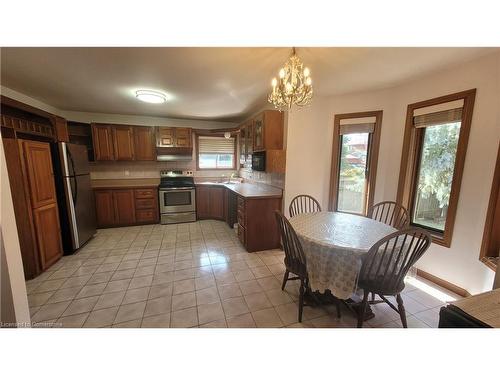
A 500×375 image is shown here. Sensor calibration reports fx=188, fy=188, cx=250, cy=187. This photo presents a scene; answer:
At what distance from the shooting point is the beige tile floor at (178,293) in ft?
5.42

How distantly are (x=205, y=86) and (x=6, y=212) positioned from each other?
2.25 meters

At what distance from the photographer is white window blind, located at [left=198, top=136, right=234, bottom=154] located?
4.71 metres

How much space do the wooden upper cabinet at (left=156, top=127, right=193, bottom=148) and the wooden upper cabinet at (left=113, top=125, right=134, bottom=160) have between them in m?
0.52

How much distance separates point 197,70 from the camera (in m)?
2.07

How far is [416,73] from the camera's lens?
2.09m

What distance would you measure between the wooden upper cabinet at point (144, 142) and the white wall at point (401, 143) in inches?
121

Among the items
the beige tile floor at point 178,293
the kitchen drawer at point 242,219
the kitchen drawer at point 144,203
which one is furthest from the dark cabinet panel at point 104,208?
the kitchen drawer at point 242,219

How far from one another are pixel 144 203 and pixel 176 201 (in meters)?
0.65

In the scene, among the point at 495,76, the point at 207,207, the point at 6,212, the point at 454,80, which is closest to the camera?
the point at 6,212

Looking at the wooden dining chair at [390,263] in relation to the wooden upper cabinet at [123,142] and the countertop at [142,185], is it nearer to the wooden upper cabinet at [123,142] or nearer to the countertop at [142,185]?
the countertop at [142,185]

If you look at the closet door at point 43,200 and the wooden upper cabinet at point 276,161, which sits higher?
the wooden upper cabinet at point 276,161
